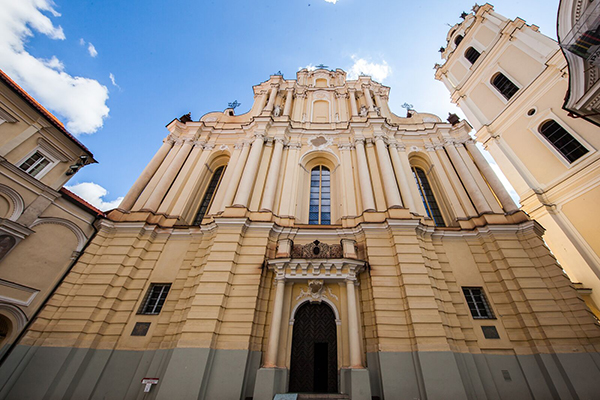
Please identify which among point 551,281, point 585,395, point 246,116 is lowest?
point 585,395

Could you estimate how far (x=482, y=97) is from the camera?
66.5ft

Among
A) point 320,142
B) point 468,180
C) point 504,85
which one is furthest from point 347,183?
point 504,85

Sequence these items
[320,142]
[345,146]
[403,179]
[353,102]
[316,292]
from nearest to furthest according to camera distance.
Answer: [316,292]
[403,179]
[345,146]
[320,142]
[353,102]

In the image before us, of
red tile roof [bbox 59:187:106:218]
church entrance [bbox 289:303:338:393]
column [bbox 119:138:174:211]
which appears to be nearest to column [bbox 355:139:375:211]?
church entrance [bbox 289:303:338:393]

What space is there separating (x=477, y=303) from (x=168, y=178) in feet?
51.5

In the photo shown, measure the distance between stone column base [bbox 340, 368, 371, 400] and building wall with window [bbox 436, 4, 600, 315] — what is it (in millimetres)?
13245

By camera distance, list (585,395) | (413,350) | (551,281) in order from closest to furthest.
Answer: (585,395)
(413,350)
(551,281)

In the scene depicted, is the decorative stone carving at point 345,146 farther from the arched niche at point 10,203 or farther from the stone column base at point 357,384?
the arched niche at point 10,203

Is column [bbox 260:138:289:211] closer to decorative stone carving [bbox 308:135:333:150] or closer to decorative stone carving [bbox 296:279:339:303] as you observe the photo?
decorative stone carving [bbox 308:135:333:150]

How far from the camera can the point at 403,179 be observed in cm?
1288

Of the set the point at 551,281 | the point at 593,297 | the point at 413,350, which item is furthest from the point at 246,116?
the point at 593,297

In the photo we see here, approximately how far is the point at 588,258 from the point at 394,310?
462 inches

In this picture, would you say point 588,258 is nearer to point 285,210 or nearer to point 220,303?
point 285,210

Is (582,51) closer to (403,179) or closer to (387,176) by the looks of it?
(403,179)
